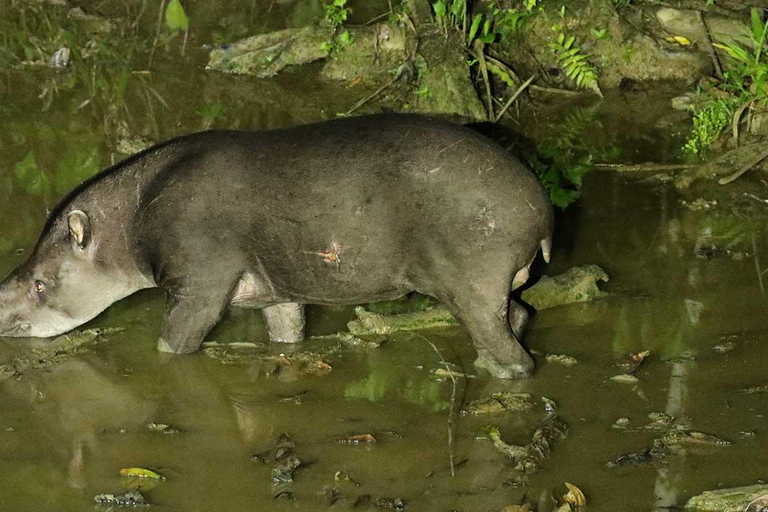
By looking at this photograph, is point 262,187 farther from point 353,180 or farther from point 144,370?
point 144,370

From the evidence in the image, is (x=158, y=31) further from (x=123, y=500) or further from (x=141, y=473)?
(x=123, y=500)

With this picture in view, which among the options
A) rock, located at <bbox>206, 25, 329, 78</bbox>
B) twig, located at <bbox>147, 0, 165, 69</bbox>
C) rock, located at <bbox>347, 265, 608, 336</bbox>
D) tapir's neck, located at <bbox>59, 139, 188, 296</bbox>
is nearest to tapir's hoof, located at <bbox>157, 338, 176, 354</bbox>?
tapir's neck, located at <bbox>59, 139, 188, 296</bbox>

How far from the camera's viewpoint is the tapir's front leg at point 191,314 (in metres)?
7.00

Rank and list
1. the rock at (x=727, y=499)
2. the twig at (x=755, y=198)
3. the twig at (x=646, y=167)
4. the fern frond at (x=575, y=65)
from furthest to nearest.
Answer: the fern frond at (x=575, y=65) < the twig at (x=646, y=167) < the twig at (x=755, y=198) < the rock at (x=727, y=499)

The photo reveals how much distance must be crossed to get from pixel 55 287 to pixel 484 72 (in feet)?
15.2

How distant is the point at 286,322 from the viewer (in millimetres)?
7469

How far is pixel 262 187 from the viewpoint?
6.85 meters

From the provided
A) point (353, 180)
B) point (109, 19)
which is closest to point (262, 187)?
point (353, 180)

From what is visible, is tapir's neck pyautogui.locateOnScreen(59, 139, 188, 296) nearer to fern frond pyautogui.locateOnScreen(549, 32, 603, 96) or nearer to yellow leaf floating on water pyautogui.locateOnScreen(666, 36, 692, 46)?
fern frond pyautogui.locateOnScreen(549, 32, 603, 96)

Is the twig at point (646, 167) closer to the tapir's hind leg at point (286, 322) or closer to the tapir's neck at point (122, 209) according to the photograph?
the tapir's hind leg at point (286, 322)

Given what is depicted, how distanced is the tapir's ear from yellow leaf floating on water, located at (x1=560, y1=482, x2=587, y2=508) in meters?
3.23

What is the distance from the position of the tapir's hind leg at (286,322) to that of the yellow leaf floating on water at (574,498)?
232 cm

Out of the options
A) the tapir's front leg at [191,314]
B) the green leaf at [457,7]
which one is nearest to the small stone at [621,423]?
the tapir's front leg at [191,314]

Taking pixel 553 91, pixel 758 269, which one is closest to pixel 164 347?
pixel 758 269
